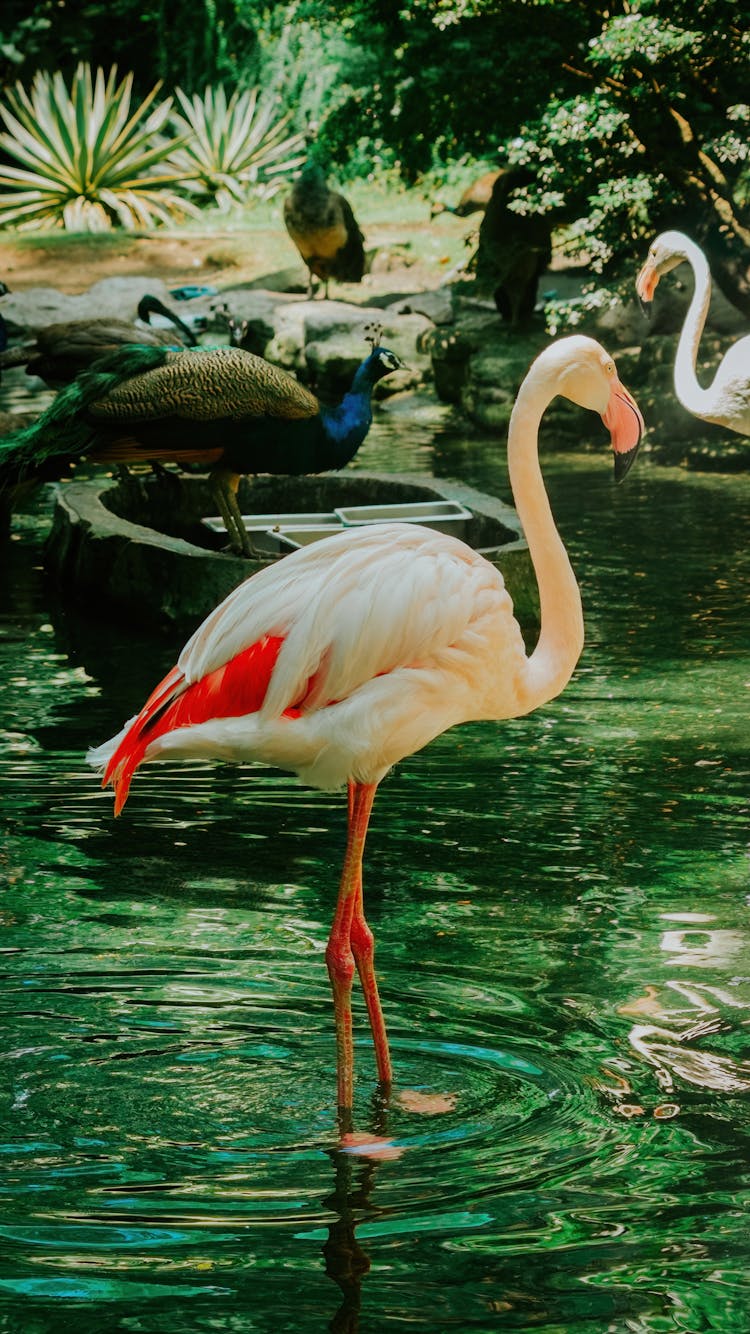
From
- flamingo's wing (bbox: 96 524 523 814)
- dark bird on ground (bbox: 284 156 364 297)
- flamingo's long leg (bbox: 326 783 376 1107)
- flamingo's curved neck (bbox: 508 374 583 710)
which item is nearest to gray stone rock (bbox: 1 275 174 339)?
dark bird on ground (bbox: 284 156 364 297)

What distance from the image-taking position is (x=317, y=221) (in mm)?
17047

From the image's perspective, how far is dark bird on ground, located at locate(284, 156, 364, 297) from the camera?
17.1m

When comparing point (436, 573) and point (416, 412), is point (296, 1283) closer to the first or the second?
point (436, 573)

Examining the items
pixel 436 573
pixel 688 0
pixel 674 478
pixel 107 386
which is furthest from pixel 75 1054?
pixel 688 0

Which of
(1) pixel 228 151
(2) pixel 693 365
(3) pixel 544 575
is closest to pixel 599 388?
(3) pixel 544 575

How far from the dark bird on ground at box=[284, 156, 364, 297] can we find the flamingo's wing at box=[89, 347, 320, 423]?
9.72m

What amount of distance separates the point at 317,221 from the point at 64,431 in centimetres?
1036

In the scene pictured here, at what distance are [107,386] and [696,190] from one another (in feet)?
22.7

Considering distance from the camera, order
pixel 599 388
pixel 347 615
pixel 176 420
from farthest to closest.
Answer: pixel 176 420, pixel 599 388, pixel 347 615

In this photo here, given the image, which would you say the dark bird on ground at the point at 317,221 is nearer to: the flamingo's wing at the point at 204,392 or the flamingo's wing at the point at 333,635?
the flamingo's wing at the point at 204,392

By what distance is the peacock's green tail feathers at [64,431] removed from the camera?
730cm

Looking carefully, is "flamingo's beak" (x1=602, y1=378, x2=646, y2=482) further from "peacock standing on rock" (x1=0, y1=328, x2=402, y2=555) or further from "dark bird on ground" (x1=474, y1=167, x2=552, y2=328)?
"dark bird on ground" (x1=474, y1=167, x2=552, y2=328)

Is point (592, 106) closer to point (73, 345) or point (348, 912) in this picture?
point (73, 345)

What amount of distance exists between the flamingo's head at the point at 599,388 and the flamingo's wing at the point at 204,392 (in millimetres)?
3622
